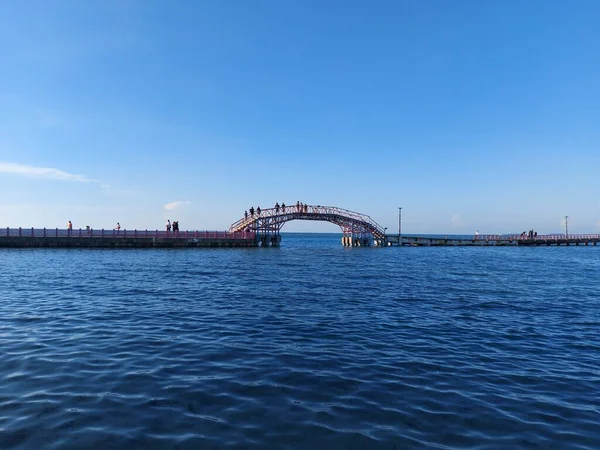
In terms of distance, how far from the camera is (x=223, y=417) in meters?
6.42

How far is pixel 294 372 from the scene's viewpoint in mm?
8617

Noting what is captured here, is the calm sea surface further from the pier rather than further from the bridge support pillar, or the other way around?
the bridge support pillar

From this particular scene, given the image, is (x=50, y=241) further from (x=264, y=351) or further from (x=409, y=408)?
(x=409, y=408)

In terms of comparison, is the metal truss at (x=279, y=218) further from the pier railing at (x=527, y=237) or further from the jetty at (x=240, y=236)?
the pier railing at (x=527, y=237)

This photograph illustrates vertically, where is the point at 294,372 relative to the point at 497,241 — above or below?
below

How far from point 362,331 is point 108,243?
174 ft

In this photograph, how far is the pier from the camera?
51.6m

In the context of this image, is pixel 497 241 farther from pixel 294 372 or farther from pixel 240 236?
pixel 294 372

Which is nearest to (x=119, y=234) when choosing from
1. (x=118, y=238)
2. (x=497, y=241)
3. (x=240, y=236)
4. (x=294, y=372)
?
(x=118, y=238)

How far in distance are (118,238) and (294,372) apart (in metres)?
54.7

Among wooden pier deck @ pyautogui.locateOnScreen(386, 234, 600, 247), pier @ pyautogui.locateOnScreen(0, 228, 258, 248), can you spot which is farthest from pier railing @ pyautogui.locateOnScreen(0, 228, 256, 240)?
wooden pier deck @ pyautogui.locateOnScreen(386, 234, 600, 247)

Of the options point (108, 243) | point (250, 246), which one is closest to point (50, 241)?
point (108, 243)

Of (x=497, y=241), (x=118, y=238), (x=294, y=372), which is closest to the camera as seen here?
(x=294, y=372)

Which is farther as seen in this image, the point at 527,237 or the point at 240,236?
the point at 527,237
